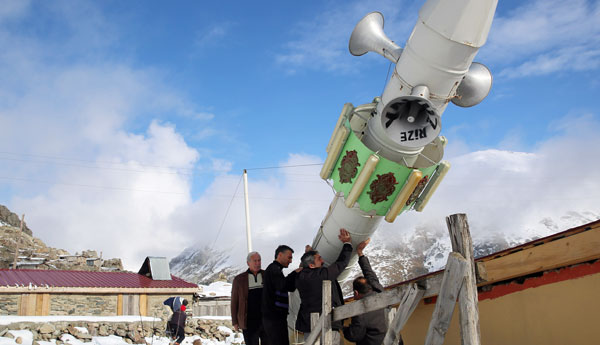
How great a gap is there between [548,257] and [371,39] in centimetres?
388

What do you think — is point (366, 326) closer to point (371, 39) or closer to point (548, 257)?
point (548, 257)

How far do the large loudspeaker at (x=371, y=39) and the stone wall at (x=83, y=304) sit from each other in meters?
17.7

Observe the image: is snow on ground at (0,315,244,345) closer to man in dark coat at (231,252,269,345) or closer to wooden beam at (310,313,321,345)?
man in dark coat at (231,252,269,345)

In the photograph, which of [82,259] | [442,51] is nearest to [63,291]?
[442,51]

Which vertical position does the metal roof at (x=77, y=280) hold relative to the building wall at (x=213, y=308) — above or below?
above

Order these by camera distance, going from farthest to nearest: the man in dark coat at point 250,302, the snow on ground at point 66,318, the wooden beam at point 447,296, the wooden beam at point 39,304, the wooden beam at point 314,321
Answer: the wooden beam at point 39,304
the snow on ground at point 66,318
the man in dark coat at point 250,302
the wooden beam at point 314,321
the wooden beam at point 447,296

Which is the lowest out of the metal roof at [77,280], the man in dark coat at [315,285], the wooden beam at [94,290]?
the man in dark coat at [315,285]

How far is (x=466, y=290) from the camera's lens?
3930 millimetres

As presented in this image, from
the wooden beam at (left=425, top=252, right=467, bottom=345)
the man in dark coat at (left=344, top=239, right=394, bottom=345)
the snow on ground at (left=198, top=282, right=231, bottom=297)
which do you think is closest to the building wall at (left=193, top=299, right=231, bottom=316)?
the snow on ground at (left=198, top=282, right=231, bottom=297)

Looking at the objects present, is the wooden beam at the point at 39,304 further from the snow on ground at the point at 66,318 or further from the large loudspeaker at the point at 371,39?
the large loudspeaker at the point at 371,39

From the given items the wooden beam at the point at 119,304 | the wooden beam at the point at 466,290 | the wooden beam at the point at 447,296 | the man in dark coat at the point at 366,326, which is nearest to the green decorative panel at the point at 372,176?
the man in dark coat at the point at 366,326

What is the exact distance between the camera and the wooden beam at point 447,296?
13.1ft

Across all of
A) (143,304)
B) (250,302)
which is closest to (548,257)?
(250,302)

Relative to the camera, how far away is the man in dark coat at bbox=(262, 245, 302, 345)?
703 cm
